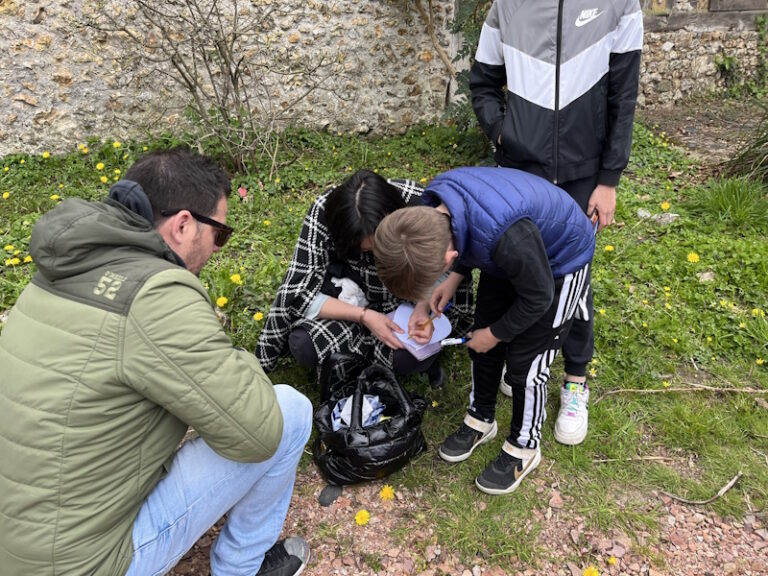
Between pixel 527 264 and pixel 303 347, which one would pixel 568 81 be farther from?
pixel 303 347

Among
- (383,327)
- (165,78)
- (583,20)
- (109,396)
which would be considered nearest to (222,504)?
(109,396)

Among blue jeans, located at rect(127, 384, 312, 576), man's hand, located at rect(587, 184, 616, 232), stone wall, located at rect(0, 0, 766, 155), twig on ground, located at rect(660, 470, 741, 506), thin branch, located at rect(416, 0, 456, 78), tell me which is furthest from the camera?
thin branch, located at rect(416, 0, 456, 78)

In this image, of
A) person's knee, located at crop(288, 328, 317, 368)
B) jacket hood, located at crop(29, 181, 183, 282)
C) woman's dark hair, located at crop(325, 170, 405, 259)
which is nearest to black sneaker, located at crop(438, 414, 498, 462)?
person's knee, located at crop(288, 328, 317, 368)

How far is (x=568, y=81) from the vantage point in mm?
2111

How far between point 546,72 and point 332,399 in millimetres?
1603

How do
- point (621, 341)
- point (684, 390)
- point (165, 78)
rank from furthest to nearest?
point (165, 78)
point (621, 341)
point (684, 390)

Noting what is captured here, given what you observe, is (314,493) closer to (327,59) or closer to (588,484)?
(588,484)

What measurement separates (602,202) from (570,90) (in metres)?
0.49

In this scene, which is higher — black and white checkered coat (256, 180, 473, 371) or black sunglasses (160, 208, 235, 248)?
black sunglasses (160, 208, 235, 248)

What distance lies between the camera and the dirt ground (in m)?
1.99

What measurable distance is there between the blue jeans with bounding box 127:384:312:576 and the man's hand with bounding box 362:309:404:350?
73 centimetres

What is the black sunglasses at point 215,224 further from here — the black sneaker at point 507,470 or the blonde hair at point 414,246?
the black sneaker at point 507,470

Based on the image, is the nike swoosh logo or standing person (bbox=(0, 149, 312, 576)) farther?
the nike swoosh logo

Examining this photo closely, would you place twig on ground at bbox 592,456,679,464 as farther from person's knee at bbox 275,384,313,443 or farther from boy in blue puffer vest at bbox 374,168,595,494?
person's knee at bbox 275,384,313,443
